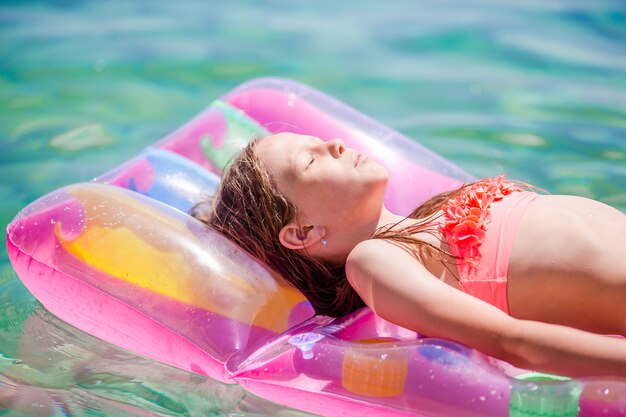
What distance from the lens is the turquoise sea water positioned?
9.66 ft

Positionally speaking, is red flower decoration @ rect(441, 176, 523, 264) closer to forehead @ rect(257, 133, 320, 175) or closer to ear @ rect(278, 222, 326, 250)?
ear @ rect(278, 222, 326, 250)

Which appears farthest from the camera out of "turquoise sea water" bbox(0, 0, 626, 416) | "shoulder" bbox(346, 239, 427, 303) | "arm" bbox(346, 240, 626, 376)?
"turquoise sea water" bbox(0, 0, 626, 416)

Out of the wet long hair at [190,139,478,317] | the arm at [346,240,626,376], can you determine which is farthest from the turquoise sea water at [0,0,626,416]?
the arm at [346,240,626,376]

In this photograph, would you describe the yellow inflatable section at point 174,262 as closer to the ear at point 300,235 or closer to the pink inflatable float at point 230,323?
the pink inflatable float at point 230,323

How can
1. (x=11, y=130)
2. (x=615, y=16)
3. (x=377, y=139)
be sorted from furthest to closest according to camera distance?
1. (x=615, y=16)
2. (x=11, y=130)
3. (x=377, y=139)

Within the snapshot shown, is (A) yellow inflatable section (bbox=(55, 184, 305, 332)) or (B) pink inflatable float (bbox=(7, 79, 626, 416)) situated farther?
(A) yellow inflatable section (bbox=(55, 184, 305, 332))

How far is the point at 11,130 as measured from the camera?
505 centimetres

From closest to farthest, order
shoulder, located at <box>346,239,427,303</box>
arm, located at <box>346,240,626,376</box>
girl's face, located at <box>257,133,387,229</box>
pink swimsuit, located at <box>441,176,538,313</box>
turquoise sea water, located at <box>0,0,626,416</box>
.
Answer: arm, located at <box>346,240,626,376</box> < shoulder, located at <box>346,239,427,303</box> < pink swimsuit, located at <box>441,176,538,313</box> < girl's face, located at <box>257,133,387,229</box> < turquoise sea water, located at <box>0,0,626,416</box>

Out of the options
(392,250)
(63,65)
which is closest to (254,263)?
(392,250)

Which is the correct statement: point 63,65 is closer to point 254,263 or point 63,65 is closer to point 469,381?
point 254,263

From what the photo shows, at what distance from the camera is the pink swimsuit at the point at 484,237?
2613mm

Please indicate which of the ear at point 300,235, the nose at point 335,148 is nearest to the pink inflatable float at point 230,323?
the ear at point 300,235

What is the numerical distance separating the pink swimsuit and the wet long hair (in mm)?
101

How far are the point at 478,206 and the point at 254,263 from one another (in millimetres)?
756
